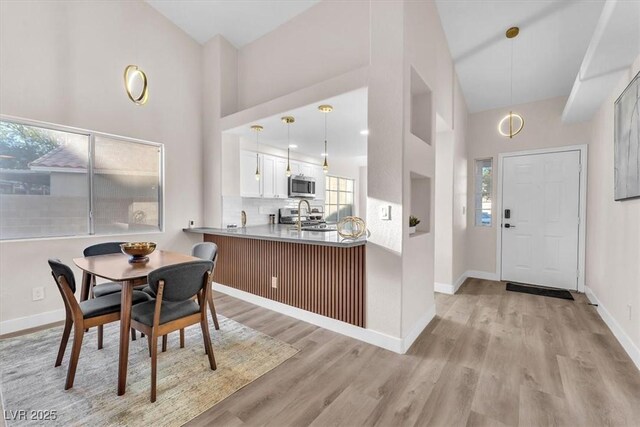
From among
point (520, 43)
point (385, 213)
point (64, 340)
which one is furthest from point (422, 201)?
point (64, 340)

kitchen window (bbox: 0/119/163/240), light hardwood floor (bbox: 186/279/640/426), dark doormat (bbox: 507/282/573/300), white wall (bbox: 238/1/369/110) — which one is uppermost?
white wall (bbox: 238/1/369/110)

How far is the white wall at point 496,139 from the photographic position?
4.25 meters

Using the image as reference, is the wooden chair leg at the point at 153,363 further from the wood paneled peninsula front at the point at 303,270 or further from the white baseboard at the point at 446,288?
the white baseboard at the point at 446,288

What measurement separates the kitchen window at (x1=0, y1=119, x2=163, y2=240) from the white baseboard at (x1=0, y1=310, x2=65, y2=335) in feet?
2.70

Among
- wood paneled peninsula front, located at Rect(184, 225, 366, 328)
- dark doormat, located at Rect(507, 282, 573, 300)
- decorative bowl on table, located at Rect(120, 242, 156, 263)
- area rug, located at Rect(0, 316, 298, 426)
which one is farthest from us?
dark doormat, located at Rect(507, 282, 573, 300)

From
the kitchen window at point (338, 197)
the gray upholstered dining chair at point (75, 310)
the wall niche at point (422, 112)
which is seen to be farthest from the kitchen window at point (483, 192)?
the gray upholstered dining chair at point (75, 310)

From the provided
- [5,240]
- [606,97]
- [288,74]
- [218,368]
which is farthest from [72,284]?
[606,97]

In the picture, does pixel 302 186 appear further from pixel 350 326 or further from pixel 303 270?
pixel 350 326

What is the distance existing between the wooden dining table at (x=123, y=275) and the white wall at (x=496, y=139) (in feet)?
15.3

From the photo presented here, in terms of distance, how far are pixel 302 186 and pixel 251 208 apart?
3.93 ft

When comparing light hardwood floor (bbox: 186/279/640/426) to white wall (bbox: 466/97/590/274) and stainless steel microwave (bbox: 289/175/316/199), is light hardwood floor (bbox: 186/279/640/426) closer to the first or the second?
white wall (bbox: 466/97/590/274)

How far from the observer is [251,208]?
5.07m

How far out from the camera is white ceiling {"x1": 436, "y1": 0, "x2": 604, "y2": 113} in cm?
300

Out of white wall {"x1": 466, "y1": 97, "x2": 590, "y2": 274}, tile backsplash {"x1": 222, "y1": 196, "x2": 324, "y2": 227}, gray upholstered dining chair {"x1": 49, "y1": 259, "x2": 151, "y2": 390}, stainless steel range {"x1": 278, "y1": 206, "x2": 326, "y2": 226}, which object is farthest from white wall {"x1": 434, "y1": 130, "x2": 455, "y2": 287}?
gray upholstered dining chair {"x1": 49, "y1": 259, "x2": 151, "y2": 390}
